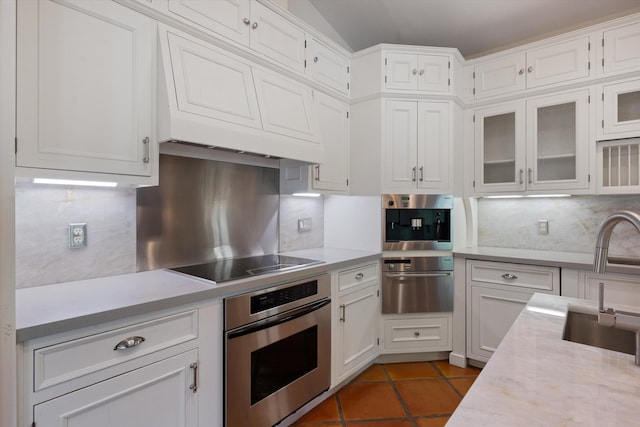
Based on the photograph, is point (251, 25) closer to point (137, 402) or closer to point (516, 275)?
point (137, 402)

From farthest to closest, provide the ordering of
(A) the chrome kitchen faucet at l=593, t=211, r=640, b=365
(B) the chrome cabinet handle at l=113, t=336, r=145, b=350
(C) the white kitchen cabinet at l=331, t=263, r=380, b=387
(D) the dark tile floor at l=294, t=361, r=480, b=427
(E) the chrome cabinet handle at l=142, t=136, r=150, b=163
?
(C) the white kitchen cabinet at l=331, t=263, r=380, b=387 → (D) the dark tile floor at l=294, t=361, r=480, b=427 → (E) the chrome cabinet handle at l=142, t=136, r=150, b=163 → (B) the chrome cabinet handle at l=113, t=336, r=145, b=350 → (A) the chrome kitchen faucet at l=593, t=211, r=640, b=365

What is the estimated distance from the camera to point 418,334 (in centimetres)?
269

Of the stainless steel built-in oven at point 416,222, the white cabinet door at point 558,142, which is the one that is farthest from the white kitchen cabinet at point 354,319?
the white cabinet door at point 558,142

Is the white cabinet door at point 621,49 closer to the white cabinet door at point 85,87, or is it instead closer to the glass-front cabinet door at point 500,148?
the glass-front cabinet door at point 500,148

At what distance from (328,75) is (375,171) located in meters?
0.85

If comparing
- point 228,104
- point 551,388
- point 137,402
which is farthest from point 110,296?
point 551,388

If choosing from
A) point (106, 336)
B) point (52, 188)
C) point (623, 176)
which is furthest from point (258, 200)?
point (623, 176)

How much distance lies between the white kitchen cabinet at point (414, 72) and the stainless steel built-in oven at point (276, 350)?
66.8 inches

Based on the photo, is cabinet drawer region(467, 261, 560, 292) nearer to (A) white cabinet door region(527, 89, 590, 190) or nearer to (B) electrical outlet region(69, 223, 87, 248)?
(A) white cabinet door region(527, 89, 590, 190)

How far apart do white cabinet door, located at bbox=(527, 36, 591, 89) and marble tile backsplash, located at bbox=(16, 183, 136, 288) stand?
3.03 m

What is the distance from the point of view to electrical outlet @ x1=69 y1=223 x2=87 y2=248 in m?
1.54

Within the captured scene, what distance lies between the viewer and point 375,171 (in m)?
2.67

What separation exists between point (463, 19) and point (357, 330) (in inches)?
107

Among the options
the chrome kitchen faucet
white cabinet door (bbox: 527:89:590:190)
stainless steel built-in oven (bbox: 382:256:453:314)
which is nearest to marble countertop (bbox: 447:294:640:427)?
the chrome kitchen faucet
